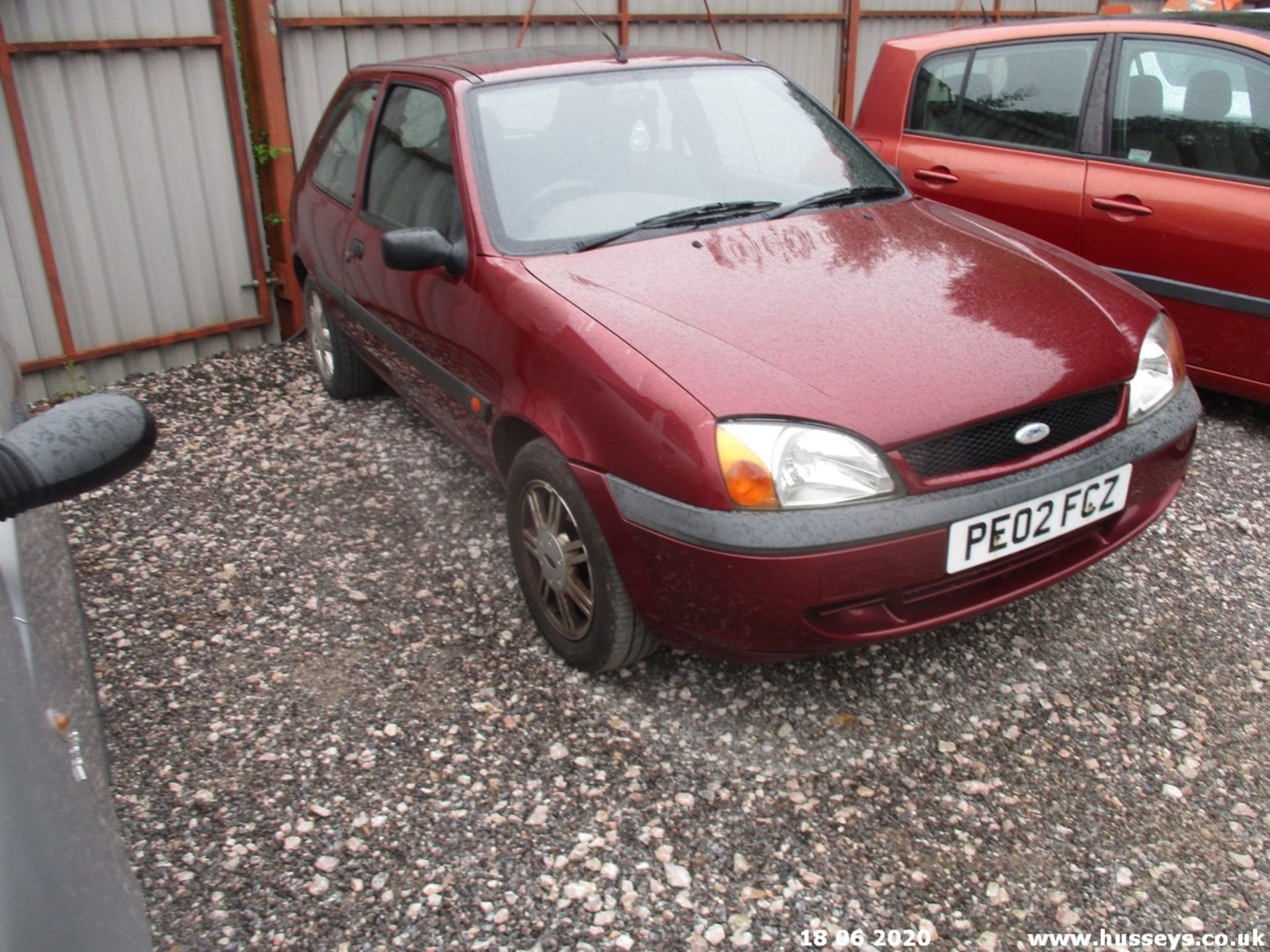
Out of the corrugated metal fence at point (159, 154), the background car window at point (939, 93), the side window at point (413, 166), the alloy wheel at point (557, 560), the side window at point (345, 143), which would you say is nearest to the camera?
the alloy wheel at point (557, 560)

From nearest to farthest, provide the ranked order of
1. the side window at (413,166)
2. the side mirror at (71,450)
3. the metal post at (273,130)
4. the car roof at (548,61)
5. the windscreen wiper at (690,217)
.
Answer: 1. the side mirror at (71,450)
2. the windscreen wiper at (690,217)
3. the side window at (413,166)
4. the car roof at (548,61)
5. the metal post at (273,130)

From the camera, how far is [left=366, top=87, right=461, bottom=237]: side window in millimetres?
3490

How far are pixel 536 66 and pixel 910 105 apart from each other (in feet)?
8.03

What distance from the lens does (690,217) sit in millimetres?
3307

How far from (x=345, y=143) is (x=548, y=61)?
1.23 metres

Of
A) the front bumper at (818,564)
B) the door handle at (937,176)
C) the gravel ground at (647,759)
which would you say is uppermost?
the door handle at (937,176)

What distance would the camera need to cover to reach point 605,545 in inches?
106

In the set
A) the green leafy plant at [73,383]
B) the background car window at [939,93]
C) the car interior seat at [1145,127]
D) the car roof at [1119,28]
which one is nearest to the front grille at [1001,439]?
the car interior seat at [1145,127]

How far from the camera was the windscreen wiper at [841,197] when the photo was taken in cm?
344

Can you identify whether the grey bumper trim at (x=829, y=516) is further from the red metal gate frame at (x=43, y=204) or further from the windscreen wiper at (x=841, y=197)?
the red metal gate frame at (x=43, y=204)

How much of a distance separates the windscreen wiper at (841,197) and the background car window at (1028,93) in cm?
146

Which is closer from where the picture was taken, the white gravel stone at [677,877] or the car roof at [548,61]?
the white gravel stone at [677,877]
